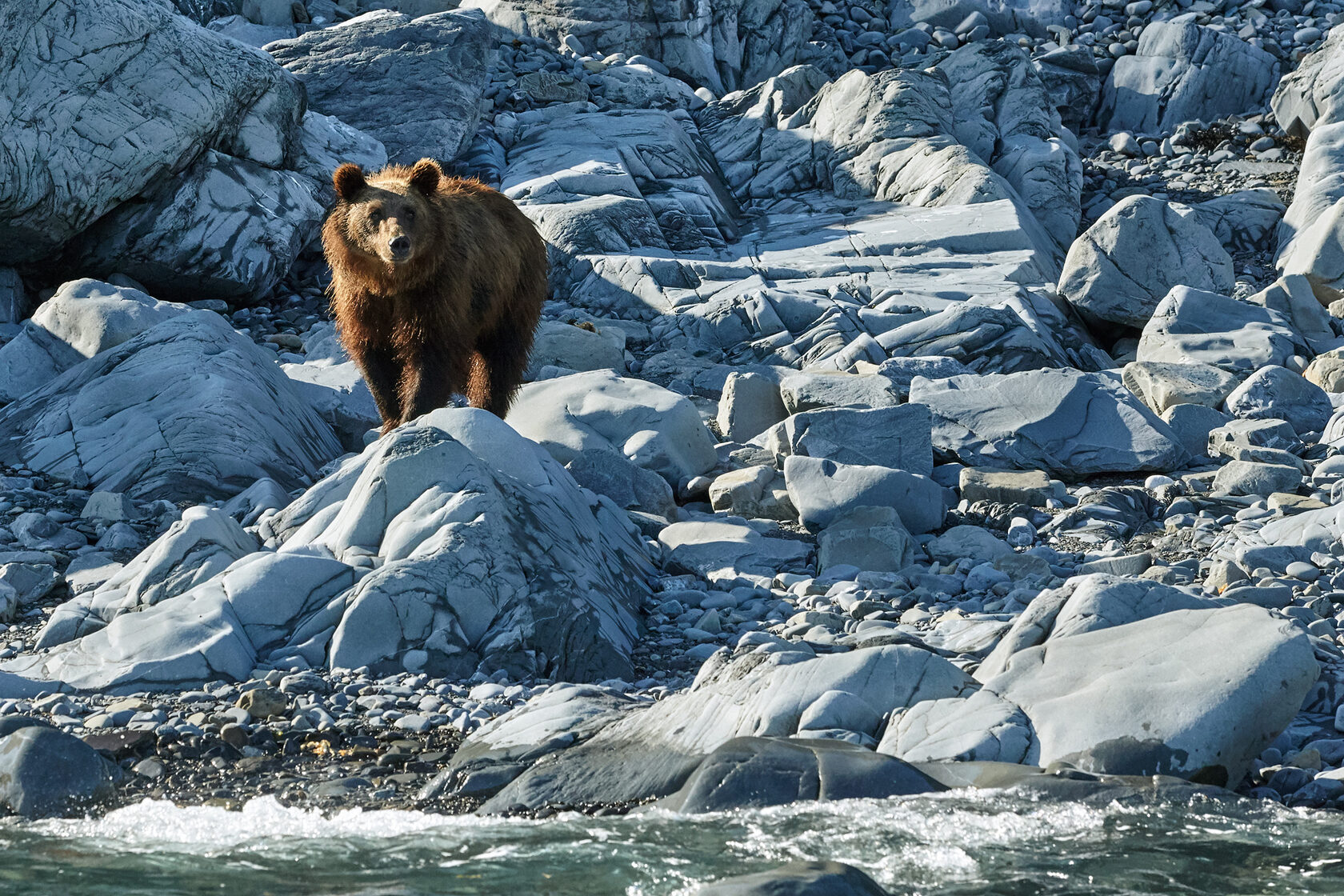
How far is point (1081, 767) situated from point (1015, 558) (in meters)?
2.76

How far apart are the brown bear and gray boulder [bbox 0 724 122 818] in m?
3.60

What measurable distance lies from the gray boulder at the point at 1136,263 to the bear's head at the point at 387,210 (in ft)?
21.1

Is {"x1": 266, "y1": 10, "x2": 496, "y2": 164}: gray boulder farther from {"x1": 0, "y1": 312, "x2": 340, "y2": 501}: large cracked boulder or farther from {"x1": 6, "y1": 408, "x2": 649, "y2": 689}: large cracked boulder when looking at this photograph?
{"x1": 6, "y1": 408, "x2": 649, "y2": 689}: large cracked boulder

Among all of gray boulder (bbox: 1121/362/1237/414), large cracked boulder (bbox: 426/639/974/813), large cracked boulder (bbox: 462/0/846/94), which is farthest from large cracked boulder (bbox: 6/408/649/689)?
large cracked boulder (bbox: 462/0/846/94)

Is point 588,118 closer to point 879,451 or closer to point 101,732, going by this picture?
point 879,451

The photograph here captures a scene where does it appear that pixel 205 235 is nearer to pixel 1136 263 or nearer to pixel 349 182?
pixel 349 182

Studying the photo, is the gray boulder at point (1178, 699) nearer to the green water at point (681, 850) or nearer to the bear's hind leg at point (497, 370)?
the green water at point (681, 850)

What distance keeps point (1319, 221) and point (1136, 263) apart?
311cm

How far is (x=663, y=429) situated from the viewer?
28.3 ft

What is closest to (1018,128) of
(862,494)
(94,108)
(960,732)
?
(94,108)

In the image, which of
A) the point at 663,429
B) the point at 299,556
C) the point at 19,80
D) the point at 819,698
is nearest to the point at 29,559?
the point at 299,556

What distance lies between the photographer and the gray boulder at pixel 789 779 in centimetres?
413

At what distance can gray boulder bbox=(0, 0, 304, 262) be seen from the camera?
1175 cm

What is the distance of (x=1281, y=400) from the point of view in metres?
9.32
